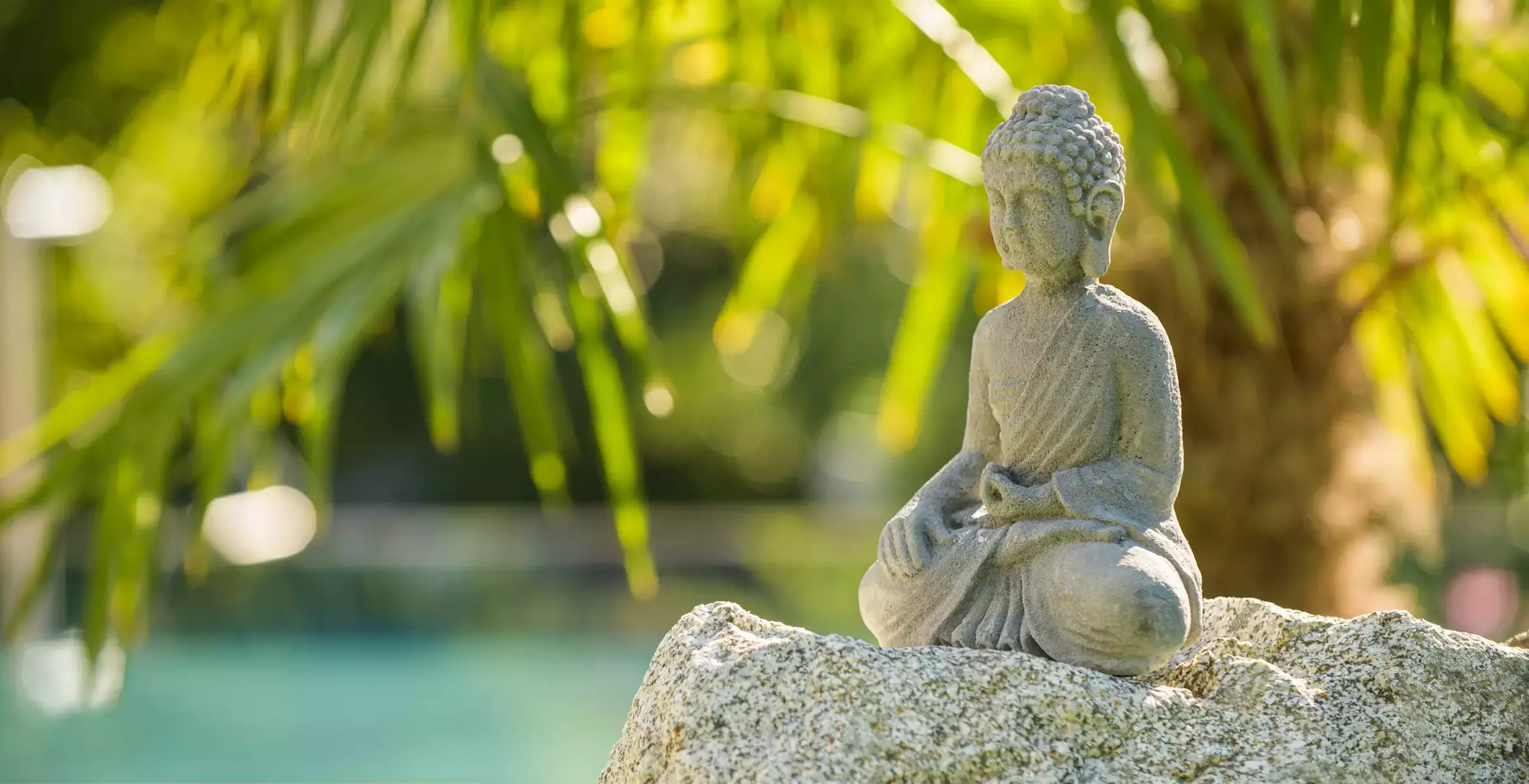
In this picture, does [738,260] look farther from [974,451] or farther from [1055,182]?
[1055,182]

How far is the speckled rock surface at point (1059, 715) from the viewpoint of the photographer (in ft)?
5.87

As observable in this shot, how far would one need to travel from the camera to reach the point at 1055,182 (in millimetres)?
2059

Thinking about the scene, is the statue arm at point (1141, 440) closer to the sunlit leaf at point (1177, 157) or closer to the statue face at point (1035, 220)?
the statue face at point (1035, 220)

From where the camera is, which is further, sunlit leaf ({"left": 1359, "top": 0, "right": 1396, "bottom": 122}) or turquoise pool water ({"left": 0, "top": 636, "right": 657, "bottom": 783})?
turquoise pool water ({"left": 0, "top": 636, "right": 657, "bottom": 783})

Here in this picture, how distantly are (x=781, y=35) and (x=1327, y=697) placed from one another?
92.6 inches

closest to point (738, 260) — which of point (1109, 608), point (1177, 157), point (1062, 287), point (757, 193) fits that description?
point (757, 193)

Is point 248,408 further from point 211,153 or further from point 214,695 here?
point 211,153

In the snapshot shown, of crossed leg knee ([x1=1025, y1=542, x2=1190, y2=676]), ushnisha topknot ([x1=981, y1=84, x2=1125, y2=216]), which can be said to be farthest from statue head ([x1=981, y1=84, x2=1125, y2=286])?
crossed leg knee ([x1=1025, y1=542, x2=1190, y2=676])

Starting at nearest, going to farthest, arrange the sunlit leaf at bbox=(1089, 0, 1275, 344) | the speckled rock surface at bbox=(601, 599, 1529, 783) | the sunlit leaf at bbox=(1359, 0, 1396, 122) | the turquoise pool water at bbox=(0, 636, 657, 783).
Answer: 1. the speckled rock surface at bbox=(601, 599, 1529, 783)
2. the sunlit leaf at bbox=(1359, 0, 1396, 122)
3. the sunlit leaf at bbox=(1089, 0, 1275, 344)
4. the turquoise pool water at bbox=(0, 636, 657, 783)

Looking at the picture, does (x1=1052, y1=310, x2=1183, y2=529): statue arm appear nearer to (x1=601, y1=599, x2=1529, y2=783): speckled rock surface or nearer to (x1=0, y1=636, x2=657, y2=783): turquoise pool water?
(x1=601, y1=599, x2=1529, y2=783): speckled rock surface

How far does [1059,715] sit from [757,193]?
287cm

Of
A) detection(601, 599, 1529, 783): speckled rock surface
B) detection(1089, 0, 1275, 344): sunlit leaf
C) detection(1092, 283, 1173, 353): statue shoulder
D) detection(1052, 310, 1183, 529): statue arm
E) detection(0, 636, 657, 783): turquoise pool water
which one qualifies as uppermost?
detection(0, 636, 657, 783): turquoise pool water

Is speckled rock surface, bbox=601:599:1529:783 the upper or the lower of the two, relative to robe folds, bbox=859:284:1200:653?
lower

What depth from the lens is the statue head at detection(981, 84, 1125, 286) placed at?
6.73 feet
